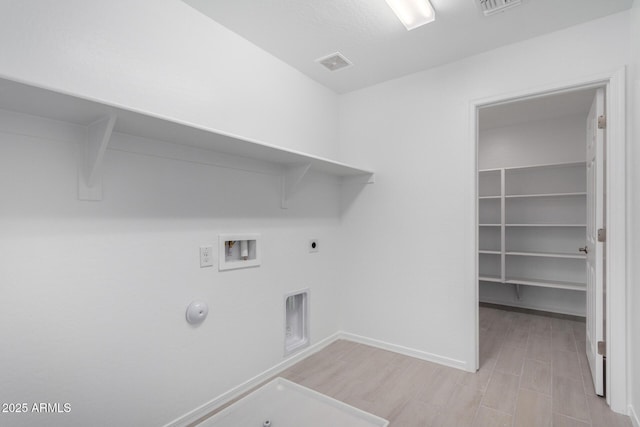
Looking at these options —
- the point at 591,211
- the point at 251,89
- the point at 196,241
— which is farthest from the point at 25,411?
the point at 591,211

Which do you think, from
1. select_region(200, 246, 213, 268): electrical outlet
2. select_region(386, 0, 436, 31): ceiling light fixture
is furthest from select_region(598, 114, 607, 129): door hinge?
select_region(200, 246, 213, 268): electrical outlet

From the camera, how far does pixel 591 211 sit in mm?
2264

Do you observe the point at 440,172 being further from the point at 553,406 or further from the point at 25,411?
the point at 25,411

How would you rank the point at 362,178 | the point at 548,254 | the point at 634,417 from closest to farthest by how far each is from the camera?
the point at 634,417, the point at 362,178, the point at 548,254

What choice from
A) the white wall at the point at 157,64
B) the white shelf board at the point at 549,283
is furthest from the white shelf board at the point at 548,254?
the white wall at the point at 157,64

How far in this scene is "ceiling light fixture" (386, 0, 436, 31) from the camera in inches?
69.7

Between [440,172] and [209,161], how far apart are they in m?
1.74

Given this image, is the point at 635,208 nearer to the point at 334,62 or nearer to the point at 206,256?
the point at 334,62

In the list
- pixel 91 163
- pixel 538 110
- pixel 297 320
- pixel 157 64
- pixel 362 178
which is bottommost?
pixel 297 320

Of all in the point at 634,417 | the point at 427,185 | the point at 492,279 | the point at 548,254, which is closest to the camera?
the point at 634,417

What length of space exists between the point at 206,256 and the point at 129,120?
2.82 feet

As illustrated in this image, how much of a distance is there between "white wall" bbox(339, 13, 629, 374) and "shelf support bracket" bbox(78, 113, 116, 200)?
6.68 ft

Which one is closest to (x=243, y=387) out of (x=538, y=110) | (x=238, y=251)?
(x=238, y=251)

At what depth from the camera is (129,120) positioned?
1318 millimetres
